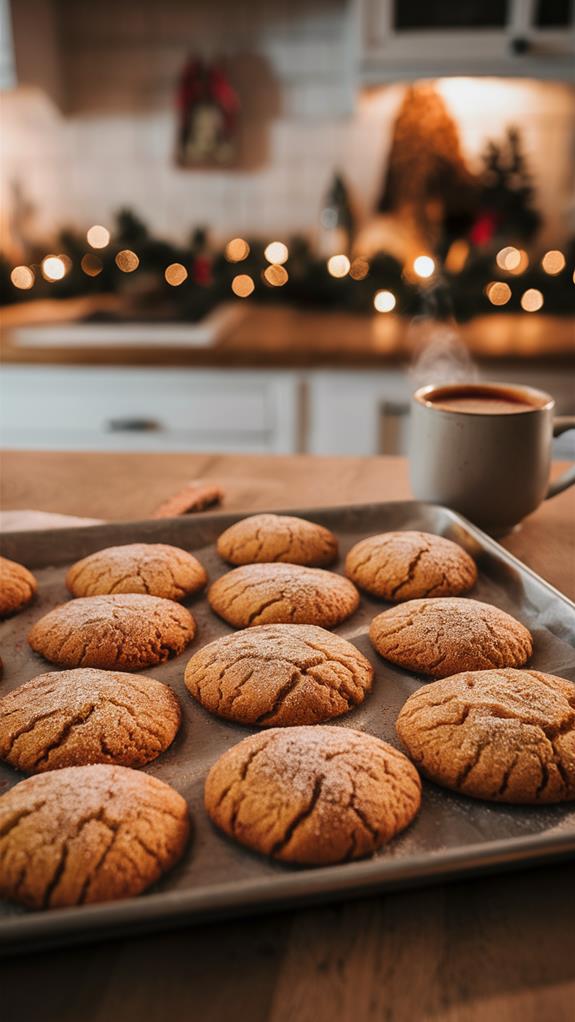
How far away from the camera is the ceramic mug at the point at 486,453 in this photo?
3.32 ft

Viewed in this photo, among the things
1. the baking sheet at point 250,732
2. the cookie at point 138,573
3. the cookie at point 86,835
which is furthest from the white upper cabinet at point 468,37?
the cookie at point 86,835

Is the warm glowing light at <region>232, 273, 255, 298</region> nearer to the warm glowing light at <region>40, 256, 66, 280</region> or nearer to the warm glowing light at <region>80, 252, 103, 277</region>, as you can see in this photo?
the warm glowing light at <region>80, 252, 103, 277</region>

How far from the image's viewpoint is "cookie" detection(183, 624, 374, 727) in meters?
0.72

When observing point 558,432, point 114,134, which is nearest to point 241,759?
point 558,432

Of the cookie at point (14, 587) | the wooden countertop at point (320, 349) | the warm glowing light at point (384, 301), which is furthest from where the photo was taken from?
the warm glowing light at point (384, 301)

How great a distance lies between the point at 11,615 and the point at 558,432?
700 mm

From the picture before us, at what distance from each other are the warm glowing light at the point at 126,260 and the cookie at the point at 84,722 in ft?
7.44

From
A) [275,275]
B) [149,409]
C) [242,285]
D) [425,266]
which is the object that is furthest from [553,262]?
[149,409]

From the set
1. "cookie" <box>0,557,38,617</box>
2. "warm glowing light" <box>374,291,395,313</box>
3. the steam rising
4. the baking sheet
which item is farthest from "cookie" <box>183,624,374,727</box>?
"warm glowing light" <box>374,291,395,313</box>

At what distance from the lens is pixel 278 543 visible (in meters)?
1.01

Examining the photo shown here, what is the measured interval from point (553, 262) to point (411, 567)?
2.02 m

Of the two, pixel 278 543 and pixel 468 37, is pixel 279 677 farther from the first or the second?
pixel 468 37

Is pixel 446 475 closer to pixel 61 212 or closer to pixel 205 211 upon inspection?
pixel 205 211

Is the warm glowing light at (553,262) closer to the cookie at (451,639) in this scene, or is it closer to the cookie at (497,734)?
the cookie at (451,639)
